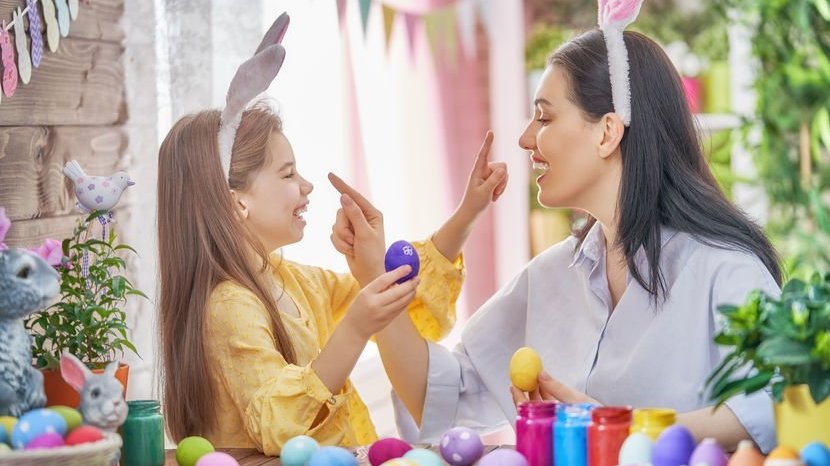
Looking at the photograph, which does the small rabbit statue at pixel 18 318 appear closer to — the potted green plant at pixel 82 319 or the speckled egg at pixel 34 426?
the speckled egg at pixel 34 426

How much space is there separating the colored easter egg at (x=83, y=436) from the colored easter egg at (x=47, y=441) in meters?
0.02

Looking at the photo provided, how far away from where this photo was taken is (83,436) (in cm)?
132

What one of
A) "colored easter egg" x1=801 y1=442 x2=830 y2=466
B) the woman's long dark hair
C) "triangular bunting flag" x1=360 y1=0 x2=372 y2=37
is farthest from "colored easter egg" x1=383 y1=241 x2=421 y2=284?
"triangular bunting flag" x1=360 y1=0 x2=372 y2=37

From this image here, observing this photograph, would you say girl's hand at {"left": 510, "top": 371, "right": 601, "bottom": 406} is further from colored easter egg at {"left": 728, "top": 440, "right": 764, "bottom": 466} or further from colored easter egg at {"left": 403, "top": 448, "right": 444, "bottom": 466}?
colored easter egg at {"left": 728, "top": 440, "right": 764, "bottom": 466}

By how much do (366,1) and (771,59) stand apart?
152 centimetres

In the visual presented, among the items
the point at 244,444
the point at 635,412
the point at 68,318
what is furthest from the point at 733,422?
the point at 68,318

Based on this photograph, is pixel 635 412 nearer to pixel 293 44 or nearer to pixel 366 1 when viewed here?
pixel 293 44

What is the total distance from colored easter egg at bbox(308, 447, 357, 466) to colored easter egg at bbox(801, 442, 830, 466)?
557 millimetres

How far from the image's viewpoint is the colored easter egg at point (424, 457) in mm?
1440

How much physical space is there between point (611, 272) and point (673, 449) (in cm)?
69

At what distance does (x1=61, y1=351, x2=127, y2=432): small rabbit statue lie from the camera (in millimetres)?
1388

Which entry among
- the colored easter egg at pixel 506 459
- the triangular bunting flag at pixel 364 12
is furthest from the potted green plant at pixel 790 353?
the triangular bunting flag at pixel 364 12

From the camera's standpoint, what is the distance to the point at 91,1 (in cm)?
206

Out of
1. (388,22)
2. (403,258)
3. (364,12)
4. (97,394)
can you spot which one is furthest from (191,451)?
(388,22)
